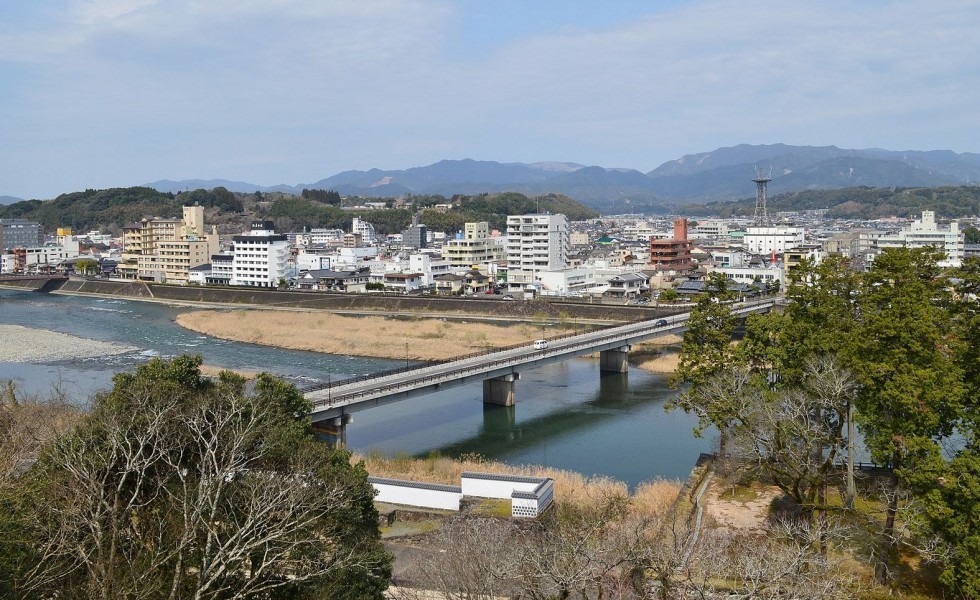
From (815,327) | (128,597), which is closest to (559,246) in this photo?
(815,327)

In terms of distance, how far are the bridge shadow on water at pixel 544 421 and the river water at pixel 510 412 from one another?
0.09 feet

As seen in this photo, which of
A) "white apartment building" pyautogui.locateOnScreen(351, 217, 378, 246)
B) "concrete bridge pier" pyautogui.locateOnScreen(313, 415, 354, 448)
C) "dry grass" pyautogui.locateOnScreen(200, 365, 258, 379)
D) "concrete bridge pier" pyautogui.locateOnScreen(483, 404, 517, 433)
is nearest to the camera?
"concrete bridge pier" pyautogui.locateOnScreen(313, 415, 354, 448)

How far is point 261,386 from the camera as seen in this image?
11375mm

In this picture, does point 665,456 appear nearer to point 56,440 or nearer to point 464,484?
point 464,484

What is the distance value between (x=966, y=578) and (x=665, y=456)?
952 cm

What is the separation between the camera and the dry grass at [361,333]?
3164 cm

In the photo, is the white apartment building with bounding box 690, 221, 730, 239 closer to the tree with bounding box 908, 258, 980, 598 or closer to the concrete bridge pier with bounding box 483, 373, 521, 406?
the concrete bridge pier with bounding box 483, 373, 521, 406

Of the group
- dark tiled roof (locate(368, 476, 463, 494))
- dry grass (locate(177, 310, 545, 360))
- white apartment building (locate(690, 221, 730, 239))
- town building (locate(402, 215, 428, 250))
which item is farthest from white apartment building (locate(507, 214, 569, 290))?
white apartment building (locate(690, 221, 730, 239))

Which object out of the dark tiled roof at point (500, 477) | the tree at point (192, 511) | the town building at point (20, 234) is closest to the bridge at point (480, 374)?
the dark tiled roof at point (500, 477)

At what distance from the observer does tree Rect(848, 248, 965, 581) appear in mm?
9219

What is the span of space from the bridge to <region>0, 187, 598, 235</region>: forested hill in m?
66.1

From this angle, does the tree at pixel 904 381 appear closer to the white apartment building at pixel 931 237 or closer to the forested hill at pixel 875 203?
the white apartment building at pixel 931 237

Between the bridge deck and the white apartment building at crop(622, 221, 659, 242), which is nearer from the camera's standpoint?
the bridge deck

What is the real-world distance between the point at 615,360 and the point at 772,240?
40.2 meters
